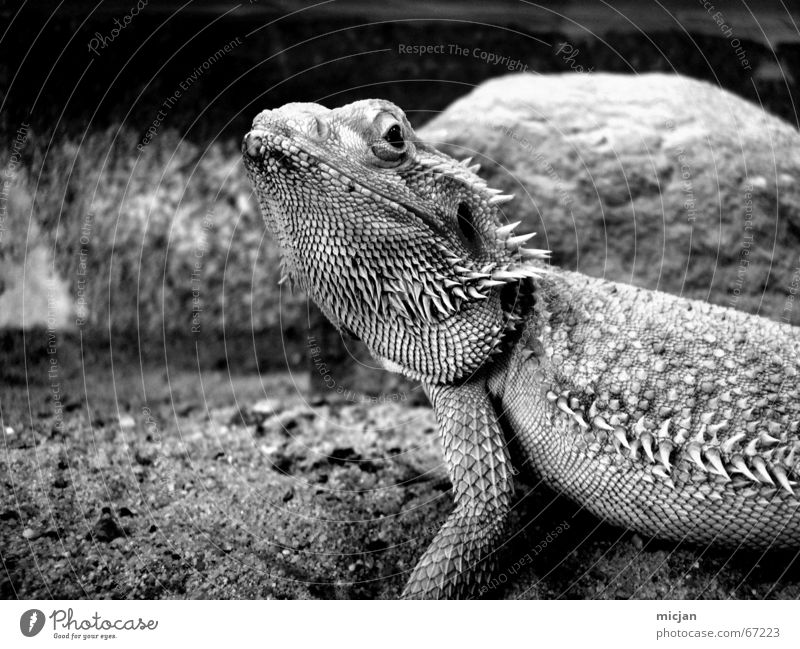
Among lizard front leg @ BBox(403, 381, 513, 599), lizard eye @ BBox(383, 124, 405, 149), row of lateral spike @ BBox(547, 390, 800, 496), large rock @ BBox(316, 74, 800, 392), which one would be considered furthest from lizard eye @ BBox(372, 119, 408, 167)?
large rock @ BBox(316, 74, 800, 392)

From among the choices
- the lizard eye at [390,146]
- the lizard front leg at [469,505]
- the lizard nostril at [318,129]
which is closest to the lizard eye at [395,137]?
the lizard eye at [390,146]

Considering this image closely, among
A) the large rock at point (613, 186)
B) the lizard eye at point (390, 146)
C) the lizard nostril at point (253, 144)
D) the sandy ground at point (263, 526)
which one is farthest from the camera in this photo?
the large rock at point (613, 186)

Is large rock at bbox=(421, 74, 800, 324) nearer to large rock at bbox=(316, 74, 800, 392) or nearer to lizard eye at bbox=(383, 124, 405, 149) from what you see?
large rock at bbox=(316, 74, 800, 392)

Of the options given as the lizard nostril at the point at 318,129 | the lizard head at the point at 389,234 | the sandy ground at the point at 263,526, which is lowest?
the sandy ground at the point at 263,526

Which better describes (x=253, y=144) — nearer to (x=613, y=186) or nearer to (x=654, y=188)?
(x=613, y=186)

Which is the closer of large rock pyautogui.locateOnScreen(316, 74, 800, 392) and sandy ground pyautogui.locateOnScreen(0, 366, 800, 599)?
sandy ground pyautogui.locateOnScreen(0, 366, 800, 599)

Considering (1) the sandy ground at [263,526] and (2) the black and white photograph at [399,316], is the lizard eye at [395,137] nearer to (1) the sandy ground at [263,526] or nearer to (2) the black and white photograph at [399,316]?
(2) the black and white photograph at [399,316]
